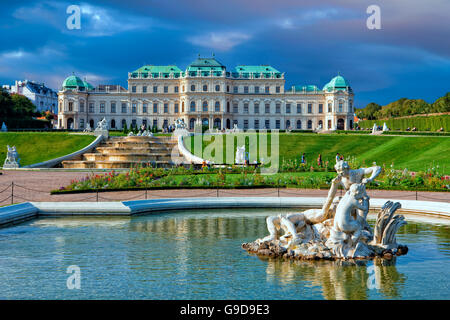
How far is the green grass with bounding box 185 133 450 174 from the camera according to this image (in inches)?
1396

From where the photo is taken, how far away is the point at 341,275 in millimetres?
9117

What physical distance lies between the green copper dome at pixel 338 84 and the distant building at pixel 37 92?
7807 cm

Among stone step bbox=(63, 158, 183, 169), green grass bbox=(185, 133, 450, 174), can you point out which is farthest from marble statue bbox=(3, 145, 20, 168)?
green grass bbox=(185, 133, 450, 174)

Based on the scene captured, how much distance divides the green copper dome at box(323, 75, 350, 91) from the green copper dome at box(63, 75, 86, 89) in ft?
161

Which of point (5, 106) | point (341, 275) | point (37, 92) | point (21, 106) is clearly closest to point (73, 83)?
point (21, 106)

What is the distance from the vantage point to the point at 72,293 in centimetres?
809

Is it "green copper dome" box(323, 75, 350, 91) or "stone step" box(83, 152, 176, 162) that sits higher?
"green copper dome" box(323, 75, 350, 91)

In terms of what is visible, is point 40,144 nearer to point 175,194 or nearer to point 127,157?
point 127,157

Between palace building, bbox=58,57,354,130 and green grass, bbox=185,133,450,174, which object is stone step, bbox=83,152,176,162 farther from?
palace building, bbox=58,57,354,130

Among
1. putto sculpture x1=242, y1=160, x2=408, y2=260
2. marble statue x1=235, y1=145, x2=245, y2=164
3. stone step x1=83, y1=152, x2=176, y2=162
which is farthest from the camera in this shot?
stone step x1=83, y1=152, x2=176, y2=162

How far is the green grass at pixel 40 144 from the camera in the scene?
1538 inches

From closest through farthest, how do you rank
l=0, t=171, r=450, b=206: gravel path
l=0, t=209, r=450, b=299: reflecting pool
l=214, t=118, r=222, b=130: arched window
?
l=0, t=209, r=450, b=299: reflecting pool
l=0, t=171, r=450, b=206: gravel path
l=214, t=118, r=222, b=130: arched window

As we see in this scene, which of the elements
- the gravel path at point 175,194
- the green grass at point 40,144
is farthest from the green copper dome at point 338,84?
the gravel path at point 175,194

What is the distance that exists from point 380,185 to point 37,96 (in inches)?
4857
